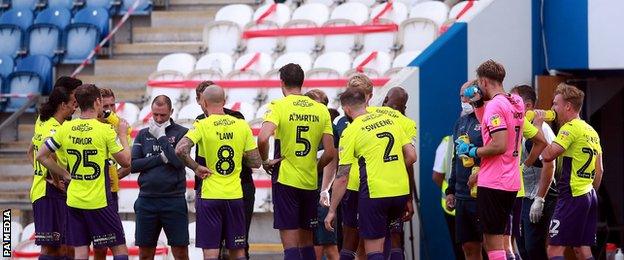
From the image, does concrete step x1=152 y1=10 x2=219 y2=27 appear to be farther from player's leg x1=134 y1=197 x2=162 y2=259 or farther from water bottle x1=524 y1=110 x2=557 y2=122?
water bottle x1=524 y1=110 x2=557 y2=122

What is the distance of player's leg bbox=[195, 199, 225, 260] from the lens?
11711mm

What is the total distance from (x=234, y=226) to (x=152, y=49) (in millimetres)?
7475

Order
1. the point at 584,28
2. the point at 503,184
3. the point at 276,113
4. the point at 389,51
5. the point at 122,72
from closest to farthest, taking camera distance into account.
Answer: the point at 503,184 < the point at 276,113 < the point at 584,28 < the point at 389,51 < the point at 122,72

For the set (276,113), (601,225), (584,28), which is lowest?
(601,225)

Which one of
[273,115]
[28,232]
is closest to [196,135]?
[273,115]

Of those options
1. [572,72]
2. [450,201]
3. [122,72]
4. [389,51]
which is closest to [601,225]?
[572,72]

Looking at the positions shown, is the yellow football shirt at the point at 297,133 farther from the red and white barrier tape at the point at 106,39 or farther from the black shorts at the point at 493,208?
the red and white barrier tape at the point at 106,39

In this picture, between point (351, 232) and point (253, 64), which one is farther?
point (253, 64)

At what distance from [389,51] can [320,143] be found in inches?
170

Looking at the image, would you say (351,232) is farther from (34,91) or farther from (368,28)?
(34,91)

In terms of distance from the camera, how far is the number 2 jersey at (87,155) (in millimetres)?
11766

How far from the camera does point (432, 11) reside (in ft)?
55.9

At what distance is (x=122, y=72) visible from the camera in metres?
18.7

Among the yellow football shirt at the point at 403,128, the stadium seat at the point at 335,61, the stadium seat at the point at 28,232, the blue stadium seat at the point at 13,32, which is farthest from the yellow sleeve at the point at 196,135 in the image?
the blue stadium seat at the point at 13,32
